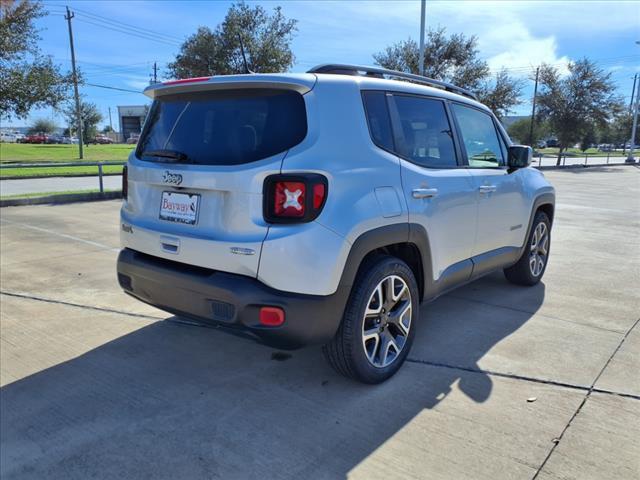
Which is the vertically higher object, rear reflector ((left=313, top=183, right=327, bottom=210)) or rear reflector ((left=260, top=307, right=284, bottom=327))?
rear reflector ((left=313, top=183, right=327, bottom=210))

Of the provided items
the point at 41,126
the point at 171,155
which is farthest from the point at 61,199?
the point at 41,126

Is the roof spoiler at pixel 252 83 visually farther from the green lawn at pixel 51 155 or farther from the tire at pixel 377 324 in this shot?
the green lawn at pixel 51 155

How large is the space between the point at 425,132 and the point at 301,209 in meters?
1.45

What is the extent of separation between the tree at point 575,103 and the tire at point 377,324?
34.5 m

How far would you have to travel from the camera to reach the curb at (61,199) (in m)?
11.4

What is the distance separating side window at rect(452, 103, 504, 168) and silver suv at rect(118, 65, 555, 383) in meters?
0.33

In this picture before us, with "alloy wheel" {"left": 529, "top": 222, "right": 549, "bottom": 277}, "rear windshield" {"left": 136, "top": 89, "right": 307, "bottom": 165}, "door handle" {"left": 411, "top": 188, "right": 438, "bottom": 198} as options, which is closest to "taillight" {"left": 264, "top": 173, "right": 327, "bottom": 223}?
"rear windshield" {"left": 136, "top": 89, "right": 307, "bottom": 165}

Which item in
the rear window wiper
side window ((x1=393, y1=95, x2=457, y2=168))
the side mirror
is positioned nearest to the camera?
the rear window wiper

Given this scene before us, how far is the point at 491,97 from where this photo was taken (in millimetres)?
27234

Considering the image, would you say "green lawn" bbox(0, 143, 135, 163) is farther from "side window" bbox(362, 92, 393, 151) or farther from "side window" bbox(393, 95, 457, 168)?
"side window" bbox(362, 92, 393, 151)

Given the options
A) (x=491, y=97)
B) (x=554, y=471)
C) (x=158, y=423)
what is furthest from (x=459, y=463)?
(x=491, y=97)

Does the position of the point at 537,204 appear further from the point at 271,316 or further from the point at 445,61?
the point at 445,61

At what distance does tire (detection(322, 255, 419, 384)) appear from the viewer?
296cm

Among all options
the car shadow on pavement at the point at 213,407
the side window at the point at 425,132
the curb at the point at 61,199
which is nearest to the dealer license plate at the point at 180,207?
the car shadow on pavement at the point at 213,407
